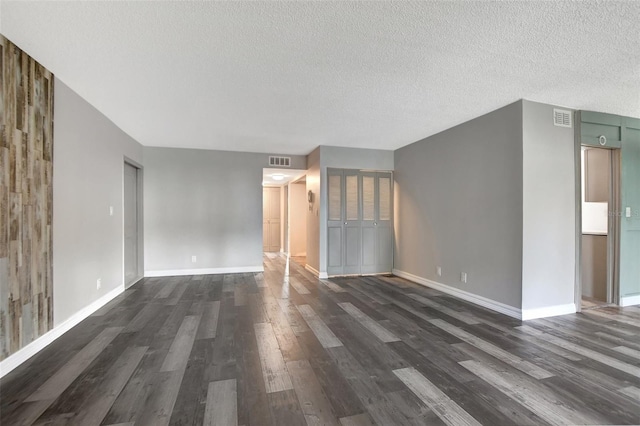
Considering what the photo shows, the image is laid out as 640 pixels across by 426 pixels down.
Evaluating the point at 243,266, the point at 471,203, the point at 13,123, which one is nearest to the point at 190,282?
the point at 243,266

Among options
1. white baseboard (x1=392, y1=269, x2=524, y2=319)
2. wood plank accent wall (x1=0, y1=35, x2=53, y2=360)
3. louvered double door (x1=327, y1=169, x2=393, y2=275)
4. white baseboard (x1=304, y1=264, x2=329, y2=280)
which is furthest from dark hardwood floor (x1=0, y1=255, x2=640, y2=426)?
louvered double door (x1=327, y1=169, x2=393, y2=275)

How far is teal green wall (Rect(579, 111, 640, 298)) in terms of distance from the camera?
3.77m

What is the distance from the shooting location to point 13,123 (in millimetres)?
2246

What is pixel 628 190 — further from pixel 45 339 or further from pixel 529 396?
pixel 45 339

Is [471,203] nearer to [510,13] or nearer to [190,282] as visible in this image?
[510,13]

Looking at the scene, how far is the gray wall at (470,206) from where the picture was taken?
3.42 meters

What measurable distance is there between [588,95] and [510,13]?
2.09 metres

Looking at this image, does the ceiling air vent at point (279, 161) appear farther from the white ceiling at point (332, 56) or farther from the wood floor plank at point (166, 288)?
the wood floor plank at point (166, 288)

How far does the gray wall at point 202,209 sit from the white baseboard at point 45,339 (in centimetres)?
192

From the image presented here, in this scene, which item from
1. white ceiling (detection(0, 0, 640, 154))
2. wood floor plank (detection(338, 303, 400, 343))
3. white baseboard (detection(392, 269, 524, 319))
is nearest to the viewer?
white ceiling (detection(0, 0, 640, 154))

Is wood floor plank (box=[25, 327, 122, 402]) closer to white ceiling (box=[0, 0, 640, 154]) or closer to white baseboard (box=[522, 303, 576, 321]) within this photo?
white ceiling (box=[0, 0, 640, 154])

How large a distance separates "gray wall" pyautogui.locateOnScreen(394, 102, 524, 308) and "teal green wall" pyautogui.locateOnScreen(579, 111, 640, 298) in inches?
53.6

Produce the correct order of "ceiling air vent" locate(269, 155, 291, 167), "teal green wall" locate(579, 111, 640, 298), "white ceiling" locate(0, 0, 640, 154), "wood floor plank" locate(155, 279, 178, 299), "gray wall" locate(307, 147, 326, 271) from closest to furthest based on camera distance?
"white ceiling" locate(0, 0, 640, 154), "teal green wall" locate(579, 111, 640, 298), "wood floor plank" locate(155, 279, 178, 299), "gray wall" locate(307, 147, 326, 271), "ceiling air vent" locate(269, 155, 291, 167)

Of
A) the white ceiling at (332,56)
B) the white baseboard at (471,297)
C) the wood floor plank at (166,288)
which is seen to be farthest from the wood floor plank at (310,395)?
the wood floor plank at (166,288)
